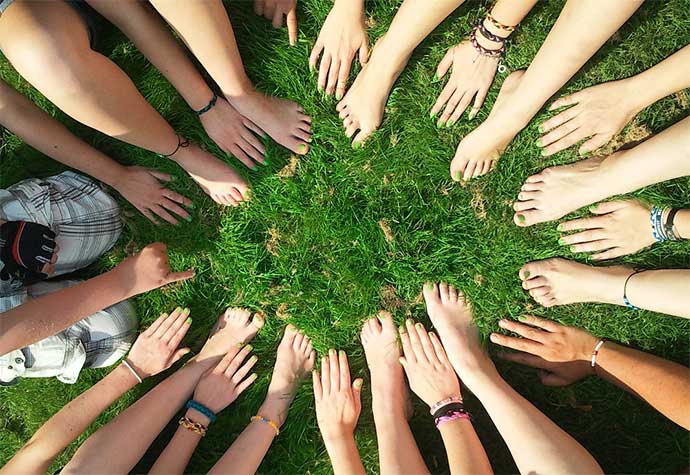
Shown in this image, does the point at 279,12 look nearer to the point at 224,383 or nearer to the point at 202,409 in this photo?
the point at 224,383

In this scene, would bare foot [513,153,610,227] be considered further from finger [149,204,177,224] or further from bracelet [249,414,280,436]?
finger [149,204,177,224]

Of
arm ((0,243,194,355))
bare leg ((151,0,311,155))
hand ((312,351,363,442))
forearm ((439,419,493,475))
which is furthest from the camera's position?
hand ((312,351,363,442))

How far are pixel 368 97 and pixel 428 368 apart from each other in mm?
1104

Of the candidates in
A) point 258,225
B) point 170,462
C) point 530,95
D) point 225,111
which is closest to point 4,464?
point 170,462

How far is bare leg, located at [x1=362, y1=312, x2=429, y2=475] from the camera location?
2.15 m

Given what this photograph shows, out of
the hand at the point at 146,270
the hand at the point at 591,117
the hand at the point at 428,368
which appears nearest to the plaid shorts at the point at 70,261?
the hand at the point at 146,270

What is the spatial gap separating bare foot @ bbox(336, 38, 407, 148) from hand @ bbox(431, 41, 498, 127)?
0.20 meters

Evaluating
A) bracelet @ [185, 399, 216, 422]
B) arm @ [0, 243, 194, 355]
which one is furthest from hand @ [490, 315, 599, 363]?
arm @ [0, 243, 194, 355]

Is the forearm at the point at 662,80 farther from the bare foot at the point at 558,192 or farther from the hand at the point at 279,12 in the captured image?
the hand at the point at 279,12

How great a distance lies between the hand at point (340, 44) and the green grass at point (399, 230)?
0.20ft

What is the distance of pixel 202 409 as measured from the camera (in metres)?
2.35

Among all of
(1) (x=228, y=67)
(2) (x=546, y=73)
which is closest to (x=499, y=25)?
(2) (x=546, y=73)

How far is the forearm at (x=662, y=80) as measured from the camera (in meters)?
1.94

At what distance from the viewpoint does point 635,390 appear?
2.15 meters
